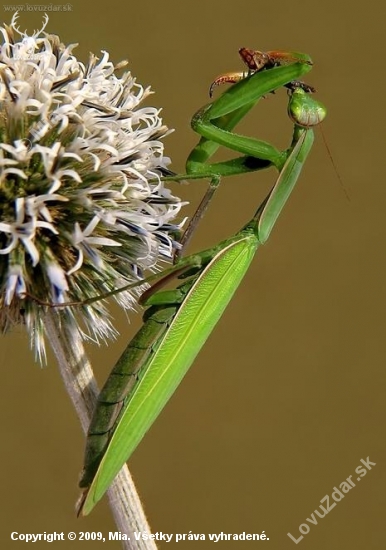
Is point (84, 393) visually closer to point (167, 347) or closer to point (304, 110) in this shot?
point (167, 347)

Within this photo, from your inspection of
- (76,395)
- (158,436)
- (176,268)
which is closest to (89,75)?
(176,268)

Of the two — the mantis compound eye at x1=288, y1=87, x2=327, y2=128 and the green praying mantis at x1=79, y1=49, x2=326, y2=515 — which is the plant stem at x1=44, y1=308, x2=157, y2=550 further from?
the mantis compound eye at x1=288, y1=87, x2=327, y2=128

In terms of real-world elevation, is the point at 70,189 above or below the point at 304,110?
below

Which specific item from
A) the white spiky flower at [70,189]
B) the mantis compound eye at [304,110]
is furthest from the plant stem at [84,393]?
the mantis compound eye at [304,110]

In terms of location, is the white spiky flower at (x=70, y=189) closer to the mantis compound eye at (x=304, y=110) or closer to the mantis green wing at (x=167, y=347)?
the mantis green wing at (x=167, y=347)

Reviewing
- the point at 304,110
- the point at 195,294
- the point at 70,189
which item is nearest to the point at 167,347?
the point at 195,294

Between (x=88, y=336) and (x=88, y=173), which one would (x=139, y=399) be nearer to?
(x=88, y=336)

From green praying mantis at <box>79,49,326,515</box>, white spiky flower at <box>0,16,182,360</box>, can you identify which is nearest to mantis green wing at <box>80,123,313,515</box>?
green praying mantis at <box>79,49,326,515</box>
